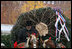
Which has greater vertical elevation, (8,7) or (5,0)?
(5,0)

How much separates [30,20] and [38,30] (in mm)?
501

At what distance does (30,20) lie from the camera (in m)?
3.95

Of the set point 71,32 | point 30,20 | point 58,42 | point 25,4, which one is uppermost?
point 25,4

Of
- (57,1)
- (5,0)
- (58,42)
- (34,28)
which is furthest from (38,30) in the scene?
(5,0)

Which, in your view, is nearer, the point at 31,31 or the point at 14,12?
the point at 31,31

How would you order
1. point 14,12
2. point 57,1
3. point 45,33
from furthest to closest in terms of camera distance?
point 14,12 → point 57,1 → point 45,33

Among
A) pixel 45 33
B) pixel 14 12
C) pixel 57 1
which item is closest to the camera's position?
pixel 45 33

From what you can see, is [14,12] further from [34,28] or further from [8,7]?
[34,28]

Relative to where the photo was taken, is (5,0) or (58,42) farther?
(5,0)

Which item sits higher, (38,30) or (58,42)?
(38,30)

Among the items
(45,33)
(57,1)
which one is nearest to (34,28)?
(45,33)

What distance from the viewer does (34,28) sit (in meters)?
3.93

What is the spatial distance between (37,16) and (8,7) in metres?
11.6

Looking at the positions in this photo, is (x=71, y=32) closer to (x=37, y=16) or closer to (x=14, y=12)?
(x=37, y=16)
